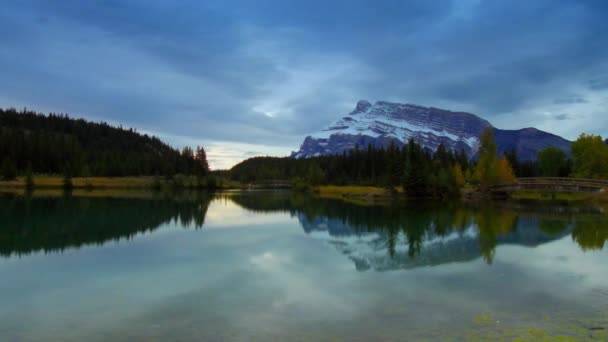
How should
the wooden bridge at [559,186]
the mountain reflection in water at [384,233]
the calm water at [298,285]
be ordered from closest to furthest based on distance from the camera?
1. the calm water at [298,285]
2. the mountain reflection in water at [384,233]
3. the wooden bridge at [559,186]

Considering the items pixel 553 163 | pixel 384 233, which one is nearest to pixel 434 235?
pixel 384 233

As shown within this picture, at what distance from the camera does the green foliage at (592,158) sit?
3492 inches

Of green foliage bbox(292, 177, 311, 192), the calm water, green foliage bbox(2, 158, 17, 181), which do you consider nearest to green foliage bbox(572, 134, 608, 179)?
the calm water

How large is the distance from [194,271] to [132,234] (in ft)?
47.2

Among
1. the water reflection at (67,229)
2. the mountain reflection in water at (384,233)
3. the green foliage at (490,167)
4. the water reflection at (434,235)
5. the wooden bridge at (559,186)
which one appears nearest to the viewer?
the water reflection at (434,235)

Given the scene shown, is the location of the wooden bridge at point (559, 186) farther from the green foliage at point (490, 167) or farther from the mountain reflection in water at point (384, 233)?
the mountain reflection in water at point (384, 233)

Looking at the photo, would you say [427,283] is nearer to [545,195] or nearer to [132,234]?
[132,234]

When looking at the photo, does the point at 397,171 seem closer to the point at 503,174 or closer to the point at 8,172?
the point at 503,174

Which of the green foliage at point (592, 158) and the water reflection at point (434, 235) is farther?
the green foliage at point (592, 158)

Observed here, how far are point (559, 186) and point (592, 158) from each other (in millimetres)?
22327

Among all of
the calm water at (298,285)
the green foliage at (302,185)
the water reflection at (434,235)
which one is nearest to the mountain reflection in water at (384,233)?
the water reflection at (434,235)

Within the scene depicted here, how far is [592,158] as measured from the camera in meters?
89.4

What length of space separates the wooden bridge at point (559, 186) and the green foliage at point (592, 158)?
12879mm

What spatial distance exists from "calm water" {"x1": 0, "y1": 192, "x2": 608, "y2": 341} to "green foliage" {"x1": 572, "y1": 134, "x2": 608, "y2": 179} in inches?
2525
